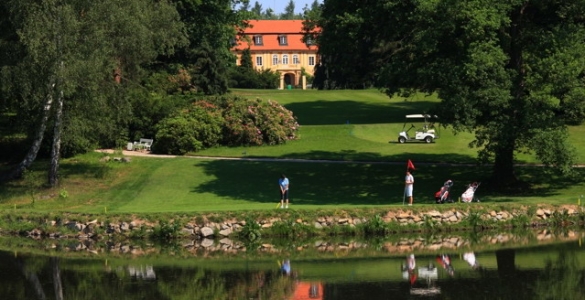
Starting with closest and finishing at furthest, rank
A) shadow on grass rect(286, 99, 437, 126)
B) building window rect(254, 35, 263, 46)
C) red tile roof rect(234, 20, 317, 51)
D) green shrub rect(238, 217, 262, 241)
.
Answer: green shrub rect(238, 217, 262, 241)
shadow on grass rect(286, 99, 437, 126)
red tile roof rect(234, 20, 317, 51)
building window rect(254, 35, 263, 46)

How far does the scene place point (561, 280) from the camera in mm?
23719

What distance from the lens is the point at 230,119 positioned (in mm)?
54594

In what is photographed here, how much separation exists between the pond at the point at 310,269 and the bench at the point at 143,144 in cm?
1955

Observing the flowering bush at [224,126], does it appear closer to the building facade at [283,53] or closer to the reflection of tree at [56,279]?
the reflection of tree at [56,279]

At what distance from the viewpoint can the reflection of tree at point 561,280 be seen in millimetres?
21969

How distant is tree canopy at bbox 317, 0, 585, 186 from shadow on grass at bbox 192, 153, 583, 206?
254cm

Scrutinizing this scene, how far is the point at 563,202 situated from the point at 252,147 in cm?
2282

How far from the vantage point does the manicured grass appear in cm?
4066

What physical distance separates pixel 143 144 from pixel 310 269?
95.0 feet

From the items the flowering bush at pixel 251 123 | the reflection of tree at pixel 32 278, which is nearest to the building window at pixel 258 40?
the flowering bush at pixel 251 123

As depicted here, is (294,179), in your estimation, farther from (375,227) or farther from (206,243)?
(206,243)

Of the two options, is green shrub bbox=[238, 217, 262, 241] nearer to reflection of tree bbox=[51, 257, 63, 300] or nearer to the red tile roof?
reflection of tree bbox=[51, 257, 63, 300]

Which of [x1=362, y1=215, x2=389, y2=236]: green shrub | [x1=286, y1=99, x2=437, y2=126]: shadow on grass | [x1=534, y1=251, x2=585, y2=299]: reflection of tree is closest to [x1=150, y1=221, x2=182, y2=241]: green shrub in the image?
[x1=362, y1=215, x2=389, y2=236]: green shrub

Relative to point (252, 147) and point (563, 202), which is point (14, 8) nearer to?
point (252, 147)
